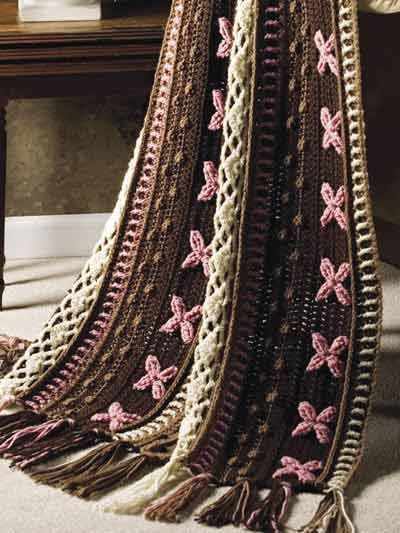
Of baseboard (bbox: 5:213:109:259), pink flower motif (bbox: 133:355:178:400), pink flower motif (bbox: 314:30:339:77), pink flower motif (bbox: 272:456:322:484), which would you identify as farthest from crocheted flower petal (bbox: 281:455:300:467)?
baseboard (bbox: 5:213:109:259)

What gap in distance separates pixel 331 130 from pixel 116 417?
0.54 m

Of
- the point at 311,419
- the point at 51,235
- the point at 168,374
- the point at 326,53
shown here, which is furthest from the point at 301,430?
the point at 51,235

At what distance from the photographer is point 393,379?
1.87 meters

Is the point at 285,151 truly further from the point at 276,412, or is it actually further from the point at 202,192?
the point at 276,412

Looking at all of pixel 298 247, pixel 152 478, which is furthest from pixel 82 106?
pixel 152 478

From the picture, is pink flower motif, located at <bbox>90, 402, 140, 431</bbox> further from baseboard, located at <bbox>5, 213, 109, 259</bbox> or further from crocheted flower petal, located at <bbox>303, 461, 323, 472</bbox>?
baseboard, located at <bbox>5, 213, 109, 259</bbox>

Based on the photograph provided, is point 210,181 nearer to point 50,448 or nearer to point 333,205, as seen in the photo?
point 333,205

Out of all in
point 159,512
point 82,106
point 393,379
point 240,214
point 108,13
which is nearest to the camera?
point 159,512

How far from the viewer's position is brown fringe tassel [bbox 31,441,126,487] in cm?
153

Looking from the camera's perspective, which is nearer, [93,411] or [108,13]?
[93,411]

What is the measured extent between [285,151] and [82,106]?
811 millimetres

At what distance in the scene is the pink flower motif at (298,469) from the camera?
1534 mm

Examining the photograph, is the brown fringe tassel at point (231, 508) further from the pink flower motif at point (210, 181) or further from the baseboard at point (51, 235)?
the baseboard at point (51, 235)

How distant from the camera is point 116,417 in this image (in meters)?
1.65
